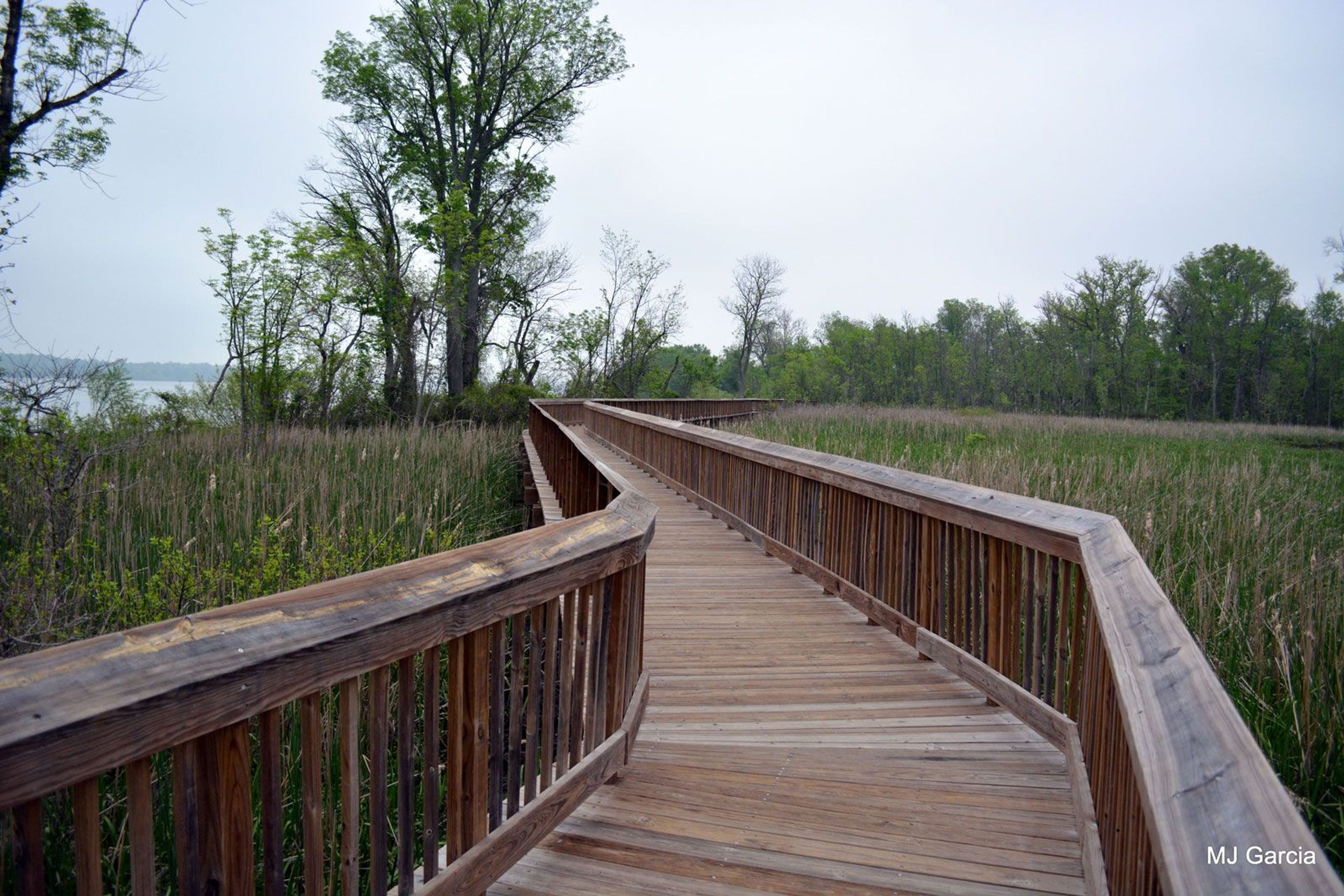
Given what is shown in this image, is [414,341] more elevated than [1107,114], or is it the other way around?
[1107,114]

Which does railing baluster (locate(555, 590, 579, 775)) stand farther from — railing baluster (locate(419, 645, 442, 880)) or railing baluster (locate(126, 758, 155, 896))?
railing baluster (locate(126, 758, 155, 896))

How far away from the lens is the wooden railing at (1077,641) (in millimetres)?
1154

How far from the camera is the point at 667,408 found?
25422mm

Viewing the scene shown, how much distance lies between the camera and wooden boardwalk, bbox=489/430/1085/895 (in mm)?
2418

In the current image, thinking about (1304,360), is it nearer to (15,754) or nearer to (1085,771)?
(1085,771)

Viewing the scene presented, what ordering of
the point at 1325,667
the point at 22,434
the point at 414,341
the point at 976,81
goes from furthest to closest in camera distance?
the point at 414,341 → the point at 976,81 → the point at 22,434 → the point at 1325,667

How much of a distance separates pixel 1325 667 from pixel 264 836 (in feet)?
15.5

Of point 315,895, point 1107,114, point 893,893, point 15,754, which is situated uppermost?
point 1107,114

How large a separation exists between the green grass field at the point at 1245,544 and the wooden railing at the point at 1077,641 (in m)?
0.98

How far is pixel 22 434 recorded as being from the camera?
7.53 meters

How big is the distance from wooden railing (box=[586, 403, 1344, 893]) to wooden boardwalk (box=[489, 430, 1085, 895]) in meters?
0.20

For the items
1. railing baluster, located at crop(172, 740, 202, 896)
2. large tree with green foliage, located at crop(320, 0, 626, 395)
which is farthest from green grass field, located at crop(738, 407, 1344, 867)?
large tree with green foliage, located at crop(320, 0, 626, 395)

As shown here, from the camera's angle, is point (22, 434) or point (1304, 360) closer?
point (22, 434)

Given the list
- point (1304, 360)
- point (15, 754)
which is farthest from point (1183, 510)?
point (1304, 360)
